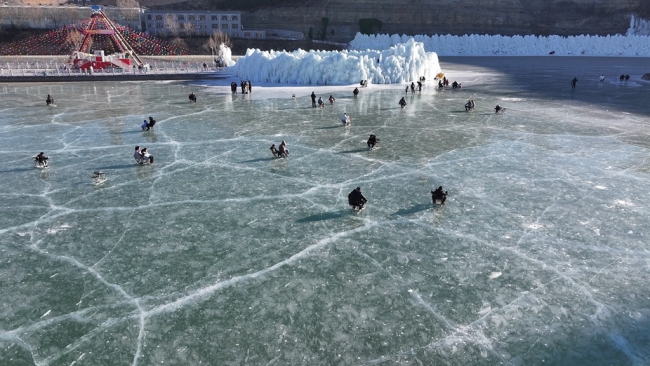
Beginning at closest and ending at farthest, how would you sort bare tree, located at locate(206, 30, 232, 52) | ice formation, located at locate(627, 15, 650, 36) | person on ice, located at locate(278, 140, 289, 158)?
person on ice, located at locate(278, 140, 289, 158) → bare tree, located at locate(206, 30, 232, 52) → ice formation, located at locate(627, 15, 650, 36)

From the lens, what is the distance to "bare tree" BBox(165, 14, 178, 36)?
75.4 metres

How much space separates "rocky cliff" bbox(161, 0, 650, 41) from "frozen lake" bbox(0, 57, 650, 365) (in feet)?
255

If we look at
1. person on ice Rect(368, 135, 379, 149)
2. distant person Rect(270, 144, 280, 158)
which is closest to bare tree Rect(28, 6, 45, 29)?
distant person Rect(270, 144, 280, 158)

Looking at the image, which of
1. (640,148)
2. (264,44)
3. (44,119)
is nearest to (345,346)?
(640,148)

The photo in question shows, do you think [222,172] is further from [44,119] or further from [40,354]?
[44,119]

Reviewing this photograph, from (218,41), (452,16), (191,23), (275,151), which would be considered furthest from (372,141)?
(452,16)

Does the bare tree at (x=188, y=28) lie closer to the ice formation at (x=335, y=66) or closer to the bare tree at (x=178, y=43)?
the bare tree at (x=178, y=43)

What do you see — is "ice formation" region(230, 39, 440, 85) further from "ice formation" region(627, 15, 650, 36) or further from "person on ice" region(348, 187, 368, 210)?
"ice formation" region(627, 15, 650, 36)

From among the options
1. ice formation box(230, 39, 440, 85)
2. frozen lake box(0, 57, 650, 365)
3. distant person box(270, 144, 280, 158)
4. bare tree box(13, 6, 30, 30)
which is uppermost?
bare tree box(13, 6, 30, 30)

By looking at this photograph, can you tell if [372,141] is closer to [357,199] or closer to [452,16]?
[357,199]

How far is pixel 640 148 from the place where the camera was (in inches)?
821

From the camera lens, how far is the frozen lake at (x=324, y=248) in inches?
332

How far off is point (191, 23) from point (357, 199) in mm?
72609

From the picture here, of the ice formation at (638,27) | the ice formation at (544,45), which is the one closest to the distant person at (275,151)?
the ice formation at (544,45)
